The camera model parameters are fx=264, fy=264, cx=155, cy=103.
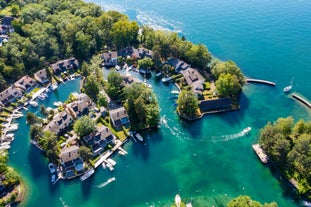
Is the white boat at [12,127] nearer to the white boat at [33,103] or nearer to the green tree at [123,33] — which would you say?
the white boat at [33,103]

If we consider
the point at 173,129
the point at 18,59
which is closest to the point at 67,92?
the point at 18,59

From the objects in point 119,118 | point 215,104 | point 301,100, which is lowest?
point 119,118

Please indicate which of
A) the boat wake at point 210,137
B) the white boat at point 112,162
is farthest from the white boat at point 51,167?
the boat wake at point 210,137

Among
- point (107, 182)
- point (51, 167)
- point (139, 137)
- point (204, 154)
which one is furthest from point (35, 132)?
point (204, 154)

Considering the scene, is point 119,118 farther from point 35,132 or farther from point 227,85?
point 227,85

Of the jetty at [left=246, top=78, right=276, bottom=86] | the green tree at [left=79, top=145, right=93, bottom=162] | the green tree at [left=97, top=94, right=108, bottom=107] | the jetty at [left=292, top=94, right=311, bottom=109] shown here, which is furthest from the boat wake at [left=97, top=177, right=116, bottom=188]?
the jetty at [left=292, top=94, right=311, bottom=109]

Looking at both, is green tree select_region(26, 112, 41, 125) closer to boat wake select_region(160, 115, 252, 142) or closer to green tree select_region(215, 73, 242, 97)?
boat wake select_region(160, 115, 252, 142)

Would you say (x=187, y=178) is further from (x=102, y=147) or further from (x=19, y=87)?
(x=19, y=87)
